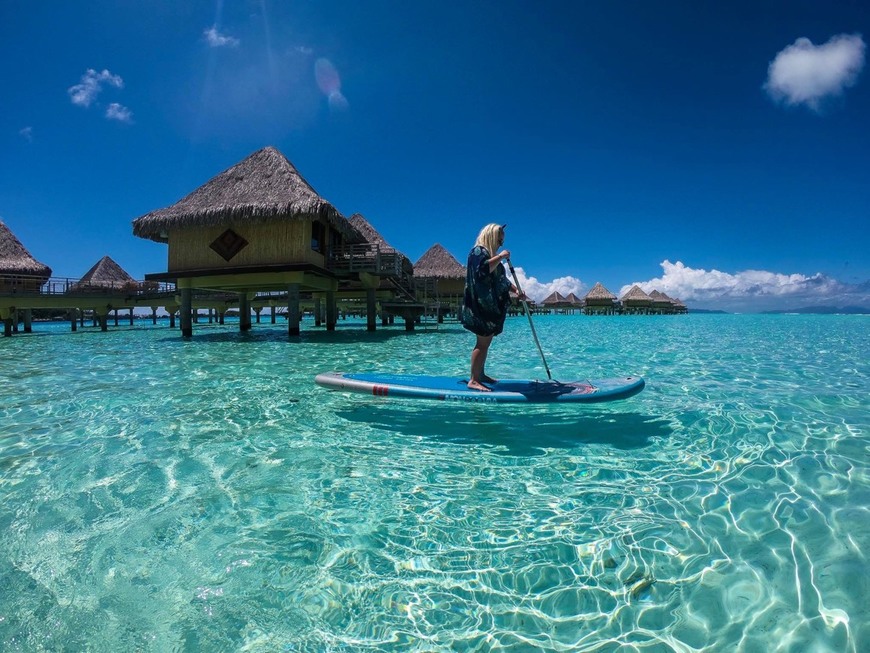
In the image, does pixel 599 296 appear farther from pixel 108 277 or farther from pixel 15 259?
pixel 15 259

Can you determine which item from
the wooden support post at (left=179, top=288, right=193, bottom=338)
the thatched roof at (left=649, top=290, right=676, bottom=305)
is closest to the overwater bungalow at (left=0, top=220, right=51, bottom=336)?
the wooden support post at (left=179, top=288, right=193, bottom=338)

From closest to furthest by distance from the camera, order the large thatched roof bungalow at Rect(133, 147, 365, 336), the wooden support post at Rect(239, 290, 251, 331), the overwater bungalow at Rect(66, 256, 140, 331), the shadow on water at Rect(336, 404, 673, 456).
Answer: the shadow on water at Rect(336, 404, 673, 456)
the large thatched roof bungalow at Rect(133, 147, 365, 336)
the wooden support post at Rect(239, 290, 251, 331)
the overwater bungalow at Rect(66, 256, 140, 331)

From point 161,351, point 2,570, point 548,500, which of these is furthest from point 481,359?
point 161,351

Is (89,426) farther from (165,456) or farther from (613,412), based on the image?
(613,412)

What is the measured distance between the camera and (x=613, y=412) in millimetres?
5258

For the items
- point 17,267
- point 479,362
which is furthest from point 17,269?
point 479,362

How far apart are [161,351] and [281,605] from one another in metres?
13.7

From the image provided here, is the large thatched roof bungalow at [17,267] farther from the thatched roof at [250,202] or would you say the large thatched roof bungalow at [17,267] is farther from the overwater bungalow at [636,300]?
the overwater bungalow at [636,300]

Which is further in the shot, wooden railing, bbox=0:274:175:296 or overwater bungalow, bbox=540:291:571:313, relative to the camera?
overwater bungalow, bbox=540:291:571:313

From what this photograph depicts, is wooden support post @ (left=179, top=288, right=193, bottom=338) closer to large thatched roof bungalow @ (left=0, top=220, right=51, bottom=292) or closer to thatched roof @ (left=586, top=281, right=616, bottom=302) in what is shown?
large thatched roof bungalow @ (left=0, top=220, right=51, bottom=292)

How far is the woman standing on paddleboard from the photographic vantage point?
4871 millimetres

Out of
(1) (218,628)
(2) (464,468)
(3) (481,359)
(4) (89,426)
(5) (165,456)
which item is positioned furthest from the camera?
(3) (481,359)

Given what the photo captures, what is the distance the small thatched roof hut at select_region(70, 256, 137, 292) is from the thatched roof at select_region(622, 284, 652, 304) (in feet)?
207

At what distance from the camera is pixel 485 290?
16.2 feet
